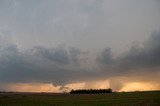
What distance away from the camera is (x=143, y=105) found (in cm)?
7206

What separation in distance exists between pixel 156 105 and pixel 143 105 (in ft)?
10.3

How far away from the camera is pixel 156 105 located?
6975cm
